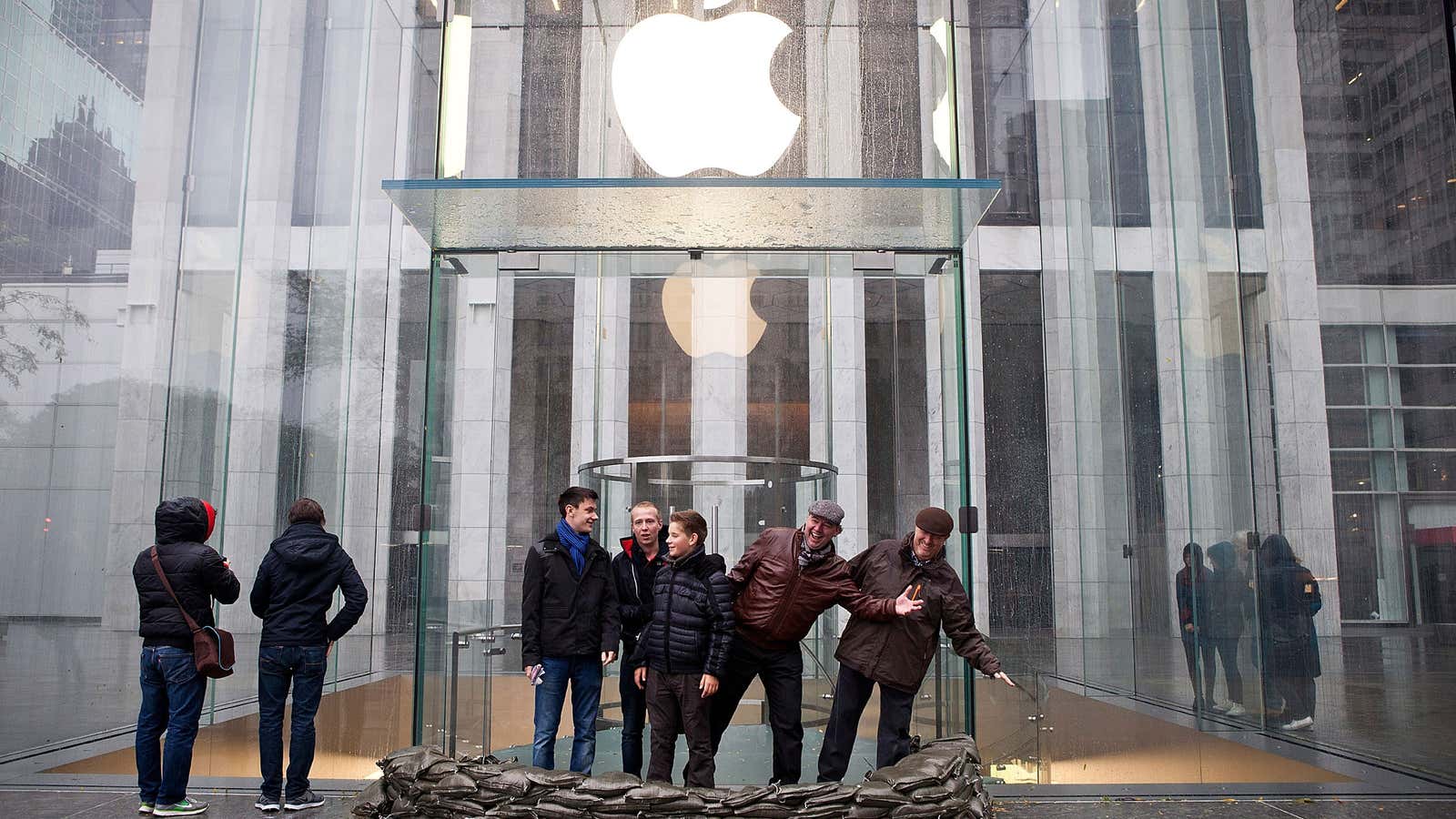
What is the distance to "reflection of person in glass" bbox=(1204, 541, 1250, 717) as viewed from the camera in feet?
29.9

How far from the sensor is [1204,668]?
9461mm

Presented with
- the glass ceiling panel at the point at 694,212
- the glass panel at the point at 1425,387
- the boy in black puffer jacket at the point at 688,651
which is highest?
the glass ceiling panel at the point at 694,212

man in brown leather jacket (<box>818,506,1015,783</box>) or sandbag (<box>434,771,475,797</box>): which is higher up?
man in brown leather jacket (<box>818,506,1015,783</box>)

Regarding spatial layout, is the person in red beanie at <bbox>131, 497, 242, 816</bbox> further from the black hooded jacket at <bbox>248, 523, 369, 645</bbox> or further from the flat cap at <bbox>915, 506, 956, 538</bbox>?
the flat cap at <bbox>915, 506, 956, 538</bbox>

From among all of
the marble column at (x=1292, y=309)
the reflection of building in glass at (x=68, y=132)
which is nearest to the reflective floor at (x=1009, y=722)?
the marble column at (x=1292, y=309)

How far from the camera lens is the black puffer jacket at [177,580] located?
566 cm

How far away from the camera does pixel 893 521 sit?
300 inches

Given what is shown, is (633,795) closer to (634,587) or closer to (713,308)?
(634,587)

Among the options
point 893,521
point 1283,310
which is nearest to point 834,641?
point 893,521

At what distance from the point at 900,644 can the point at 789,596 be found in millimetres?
704

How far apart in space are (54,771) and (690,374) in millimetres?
5473

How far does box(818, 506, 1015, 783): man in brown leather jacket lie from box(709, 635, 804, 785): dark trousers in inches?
7.7

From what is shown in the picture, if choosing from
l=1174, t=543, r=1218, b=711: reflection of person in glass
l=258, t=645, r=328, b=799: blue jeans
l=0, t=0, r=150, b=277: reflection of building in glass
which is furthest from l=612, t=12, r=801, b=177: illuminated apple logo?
l=1174, t=543, r=1218, b=711: reflection of person in glass

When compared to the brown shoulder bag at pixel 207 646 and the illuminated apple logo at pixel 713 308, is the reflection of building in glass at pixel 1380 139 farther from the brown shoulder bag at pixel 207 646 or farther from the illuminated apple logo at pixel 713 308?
the brown shoulder bag at pixel 207 646
